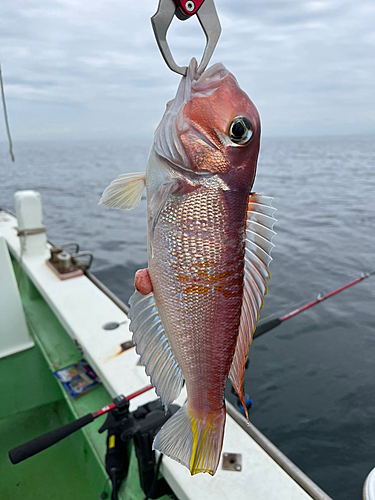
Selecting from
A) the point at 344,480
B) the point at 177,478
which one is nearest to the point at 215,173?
the point at 177,478

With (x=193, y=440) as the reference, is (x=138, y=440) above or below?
below

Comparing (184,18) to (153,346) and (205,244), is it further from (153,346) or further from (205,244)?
(153,346)

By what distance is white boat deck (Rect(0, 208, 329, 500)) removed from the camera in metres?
1.80

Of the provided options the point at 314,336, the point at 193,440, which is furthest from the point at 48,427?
the point at 314,336

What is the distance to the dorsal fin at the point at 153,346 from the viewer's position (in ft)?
3.70

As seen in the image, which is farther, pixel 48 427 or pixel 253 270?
pixel 48 427

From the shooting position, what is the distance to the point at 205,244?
96 centimetres

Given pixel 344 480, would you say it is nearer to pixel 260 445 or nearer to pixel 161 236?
pixel 260 445

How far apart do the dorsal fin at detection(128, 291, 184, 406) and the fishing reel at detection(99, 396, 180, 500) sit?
1.02 metres

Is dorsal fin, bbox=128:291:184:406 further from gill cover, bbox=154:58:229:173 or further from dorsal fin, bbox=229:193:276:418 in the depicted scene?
gill cover, bbox=154:58:229:173

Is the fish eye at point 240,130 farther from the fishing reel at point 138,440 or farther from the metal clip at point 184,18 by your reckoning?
the fishing reel at point 138,440

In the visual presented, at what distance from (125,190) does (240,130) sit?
0.41m

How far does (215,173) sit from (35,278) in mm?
3823

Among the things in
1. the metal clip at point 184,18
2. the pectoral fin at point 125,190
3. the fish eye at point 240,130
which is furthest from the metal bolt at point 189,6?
the pectoral fin at point 125,190
